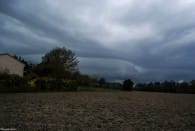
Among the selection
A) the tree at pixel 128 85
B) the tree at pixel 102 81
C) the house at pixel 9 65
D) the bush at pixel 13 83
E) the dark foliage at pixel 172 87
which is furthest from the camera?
the tree at pixel 102 81

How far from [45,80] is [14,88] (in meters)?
7.46

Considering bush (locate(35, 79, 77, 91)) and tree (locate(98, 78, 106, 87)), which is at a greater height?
tree (locate(98, 78, 106, 87))

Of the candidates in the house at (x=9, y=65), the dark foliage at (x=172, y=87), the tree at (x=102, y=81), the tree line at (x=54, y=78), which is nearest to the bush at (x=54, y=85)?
the tree line at (x=54, y=78)

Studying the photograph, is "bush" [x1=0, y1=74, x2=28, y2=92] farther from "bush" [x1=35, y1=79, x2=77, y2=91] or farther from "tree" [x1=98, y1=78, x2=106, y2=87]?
"tree" [x1=98, y1=78, x2=106, y2=87]

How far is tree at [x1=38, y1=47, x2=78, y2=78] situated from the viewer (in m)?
71.1

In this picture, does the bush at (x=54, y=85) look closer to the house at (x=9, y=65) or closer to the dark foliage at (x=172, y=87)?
the house at (x=9, y=65)

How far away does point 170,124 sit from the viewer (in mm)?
12844

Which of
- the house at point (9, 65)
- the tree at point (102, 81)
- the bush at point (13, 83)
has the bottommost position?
the bush at point (13, 83)

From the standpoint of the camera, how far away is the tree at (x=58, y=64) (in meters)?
71.1

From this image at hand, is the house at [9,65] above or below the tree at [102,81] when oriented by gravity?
above

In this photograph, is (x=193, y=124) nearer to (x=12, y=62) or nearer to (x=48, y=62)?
(x=12, y=62)

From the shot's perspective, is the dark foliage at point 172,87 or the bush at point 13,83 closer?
the bush at point 13,83

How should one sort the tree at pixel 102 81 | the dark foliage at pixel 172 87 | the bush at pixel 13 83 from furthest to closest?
the tree at pixel 102 81
the dark foliage at pixel 172 87
the bush at pixel 13 83

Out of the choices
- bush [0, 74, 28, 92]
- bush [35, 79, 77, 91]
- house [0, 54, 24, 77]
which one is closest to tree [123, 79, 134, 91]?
bush [35, 79, 77, 91]
